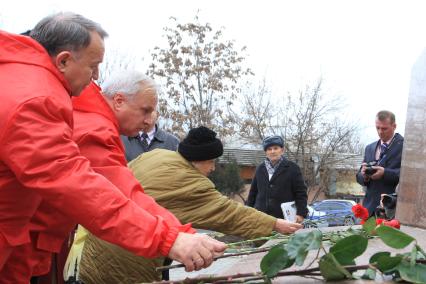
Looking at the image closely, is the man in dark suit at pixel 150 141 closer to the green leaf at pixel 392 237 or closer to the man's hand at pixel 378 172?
the man's hand at pixel 378 172

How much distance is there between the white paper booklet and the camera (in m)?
5.26

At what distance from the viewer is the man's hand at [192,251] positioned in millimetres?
1740

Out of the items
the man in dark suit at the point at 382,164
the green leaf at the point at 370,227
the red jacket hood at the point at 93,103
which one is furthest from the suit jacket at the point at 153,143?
the green leaf at the point at 370,227

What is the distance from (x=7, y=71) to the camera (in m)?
1.71

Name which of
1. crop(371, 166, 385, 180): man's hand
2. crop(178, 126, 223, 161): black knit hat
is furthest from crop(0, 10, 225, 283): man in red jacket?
crop(371, 166, 385, 180): man's hand

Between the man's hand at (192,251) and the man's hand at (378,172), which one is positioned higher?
the man's hand at (192,251)

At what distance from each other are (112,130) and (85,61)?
1.37 ft

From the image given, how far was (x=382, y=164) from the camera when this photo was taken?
191 inches

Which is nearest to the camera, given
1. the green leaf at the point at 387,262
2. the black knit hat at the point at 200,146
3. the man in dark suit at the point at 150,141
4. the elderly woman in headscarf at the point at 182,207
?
the green leaf at the point at 387,262

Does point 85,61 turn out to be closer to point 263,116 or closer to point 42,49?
point 42,49

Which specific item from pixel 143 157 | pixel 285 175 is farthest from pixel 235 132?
pixel 143 157

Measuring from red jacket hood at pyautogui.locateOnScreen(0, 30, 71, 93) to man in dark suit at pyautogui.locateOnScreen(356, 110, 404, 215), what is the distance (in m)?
3.35

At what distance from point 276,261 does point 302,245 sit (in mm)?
96

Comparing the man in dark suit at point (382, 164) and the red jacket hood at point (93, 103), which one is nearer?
the red jacket hood at point (93, 103)
